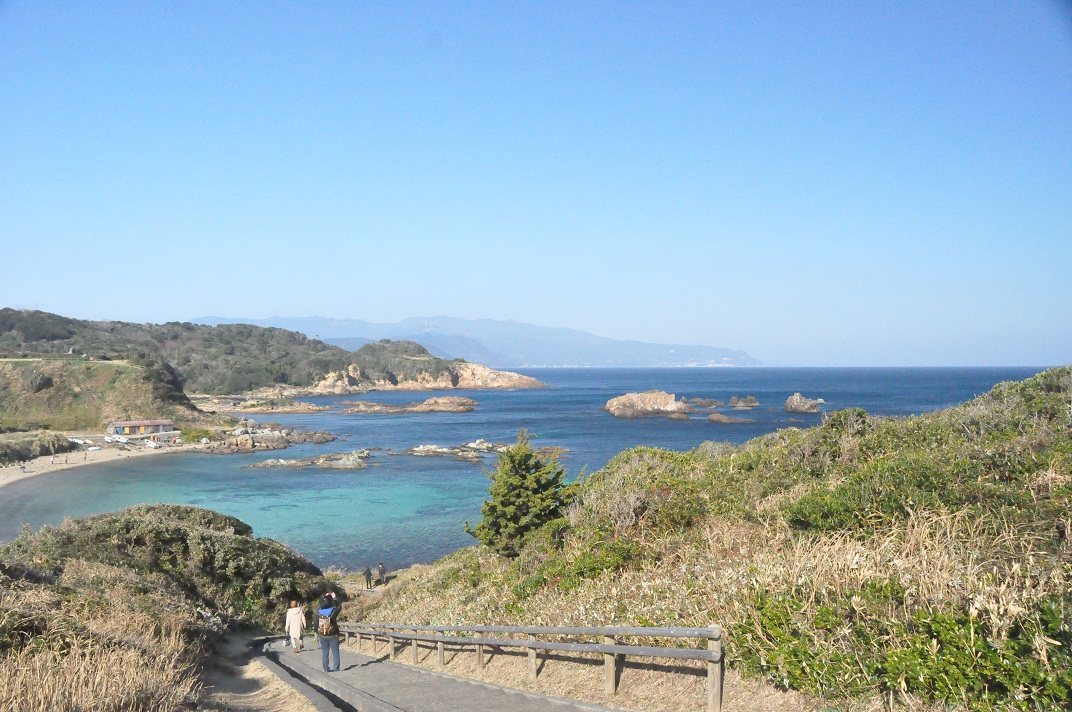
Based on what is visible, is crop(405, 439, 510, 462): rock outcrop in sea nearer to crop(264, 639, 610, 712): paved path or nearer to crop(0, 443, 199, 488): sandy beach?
crop(0, 443, 199, 488): sandy beach

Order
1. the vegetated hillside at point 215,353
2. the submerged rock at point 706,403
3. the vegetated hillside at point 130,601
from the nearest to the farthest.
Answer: the vegetated hillside at point 130,601 < the submerged rock at point 706,403 < the vegetated hillside at point 215,353

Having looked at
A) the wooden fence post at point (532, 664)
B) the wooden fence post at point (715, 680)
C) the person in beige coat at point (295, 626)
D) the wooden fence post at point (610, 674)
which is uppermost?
the wooden fence post at point (715, 680)

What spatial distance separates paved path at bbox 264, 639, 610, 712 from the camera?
6359 mm

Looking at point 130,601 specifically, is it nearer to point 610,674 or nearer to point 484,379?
point 610,674

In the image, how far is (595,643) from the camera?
6.31 metres

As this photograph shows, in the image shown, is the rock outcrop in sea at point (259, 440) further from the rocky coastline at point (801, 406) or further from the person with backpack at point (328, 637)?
the person with backpack at point (328, 637)

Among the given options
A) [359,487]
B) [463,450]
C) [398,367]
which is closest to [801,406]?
[463,450]

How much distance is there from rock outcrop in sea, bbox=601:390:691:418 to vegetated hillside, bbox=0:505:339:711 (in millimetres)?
75527

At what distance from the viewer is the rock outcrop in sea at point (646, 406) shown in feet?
309

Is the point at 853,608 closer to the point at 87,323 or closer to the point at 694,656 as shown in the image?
the point at 694,656

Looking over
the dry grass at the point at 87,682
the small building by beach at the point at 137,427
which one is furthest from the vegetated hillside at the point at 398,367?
the dry grass at the point at 87,682

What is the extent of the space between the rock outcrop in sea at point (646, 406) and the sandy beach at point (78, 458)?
53850 mm

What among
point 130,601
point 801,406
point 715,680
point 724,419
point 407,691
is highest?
point 715,680

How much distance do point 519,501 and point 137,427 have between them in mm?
77967
